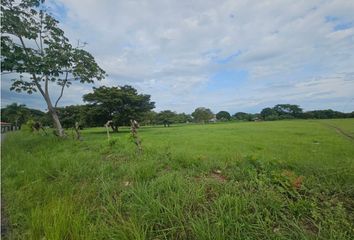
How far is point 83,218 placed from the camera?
2967 mm

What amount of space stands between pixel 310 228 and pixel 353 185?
1445 mm

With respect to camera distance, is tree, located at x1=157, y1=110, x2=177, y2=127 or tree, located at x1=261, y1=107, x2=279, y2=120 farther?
tree, located at x1=261, y1=107, x2=279, y2=120

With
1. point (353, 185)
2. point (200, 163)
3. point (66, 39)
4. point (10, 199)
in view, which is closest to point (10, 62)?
point (66, 39)

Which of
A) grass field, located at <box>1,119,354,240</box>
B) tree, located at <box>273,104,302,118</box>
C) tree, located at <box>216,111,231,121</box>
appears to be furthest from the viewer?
tree, located at <box>216,111,231,121</box>

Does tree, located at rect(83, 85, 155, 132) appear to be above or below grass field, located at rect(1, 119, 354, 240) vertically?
above

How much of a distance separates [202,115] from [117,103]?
6405 centimetres

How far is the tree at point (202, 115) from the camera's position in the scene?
93.7 m

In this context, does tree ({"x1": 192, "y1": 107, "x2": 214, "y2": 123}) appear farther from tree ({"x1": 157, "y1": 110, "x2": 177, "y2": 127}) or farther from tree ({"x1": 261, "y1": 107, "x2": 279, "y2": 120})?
tree ({"x1": 157, "y1": 110, "x2": 177, "y2": 127})

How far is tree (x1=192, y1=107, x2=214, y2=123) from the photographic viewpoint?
93.7 metres

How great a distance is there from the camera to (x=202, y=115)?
93.7 metres

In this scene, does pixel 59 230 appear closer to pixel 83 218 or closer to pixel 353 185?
pixel 83 218

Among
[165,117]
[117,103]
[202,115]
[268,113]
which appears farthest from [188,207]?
[268,113]

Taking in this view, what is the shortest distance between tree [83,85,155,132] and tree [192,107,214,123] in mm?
60836

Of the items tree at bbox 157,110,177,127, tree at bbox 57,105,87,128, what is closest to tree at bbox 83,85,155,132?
tree at bbox 57,105,87,128
